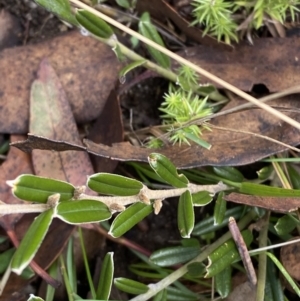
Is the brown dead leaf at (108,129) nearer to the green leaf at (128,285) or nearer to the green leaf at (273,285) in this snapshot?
the green leaf at (128,285)

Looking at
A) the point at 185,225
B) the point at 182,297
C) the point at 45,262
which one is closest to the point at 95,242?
the point at 45,262

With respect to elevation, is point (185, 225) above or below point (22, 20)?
below

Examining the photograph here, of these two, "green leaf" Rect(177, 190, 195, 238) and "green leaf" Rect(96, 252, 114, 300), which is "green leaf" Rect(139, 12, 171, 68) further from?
"green leaf" Rect(96, 252, 114, 300)

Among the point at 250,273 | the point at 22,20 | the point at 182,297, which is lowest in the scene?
the point at 182,297

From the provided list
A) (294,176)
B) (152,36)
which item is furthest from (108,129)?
(294,176)

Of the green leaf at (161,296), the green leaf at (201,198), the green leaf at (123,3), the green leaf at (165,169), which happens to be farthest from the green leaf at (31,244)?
the green leaf at (123,3)

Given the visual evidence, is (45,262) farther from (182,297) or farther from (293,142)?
(293,142)
